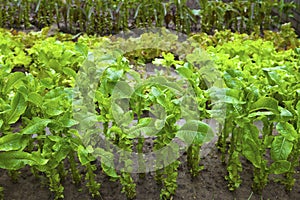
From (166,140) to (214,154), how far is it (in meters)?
0.81

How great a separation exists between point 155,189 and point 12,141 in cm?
103

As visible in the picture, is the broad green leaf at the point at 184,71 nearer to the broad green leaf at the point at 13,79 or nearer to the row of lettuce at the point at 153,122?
the row of lettuce at the point at 153,122

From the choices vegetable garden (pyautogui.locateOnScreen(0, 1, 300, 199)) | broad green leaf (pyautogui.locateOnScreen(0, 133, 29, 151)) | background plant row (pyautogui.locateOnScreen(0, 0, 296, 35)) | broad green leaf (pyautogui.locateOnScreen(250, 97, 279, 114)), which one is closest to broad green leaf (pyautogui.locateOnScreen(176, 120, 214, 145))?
vegetable garden (pyautogui.locateOnScreen(0, 1, 300, 199))

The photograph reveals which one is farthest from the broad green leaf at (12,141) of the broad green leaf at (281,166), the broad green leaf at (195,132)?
the broad green leaf at (281,166)

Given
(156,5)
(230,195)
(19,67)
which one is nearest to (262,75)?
(230,195)

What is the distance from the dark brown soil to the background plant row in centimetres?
408

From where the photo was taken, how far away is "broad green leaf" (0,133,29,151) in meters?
2.27

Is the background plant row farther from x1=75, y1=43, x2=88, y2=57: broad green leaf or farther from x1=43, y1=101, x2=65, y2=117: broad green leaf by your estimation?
x1=43, y1=101, x2=65, y2=117: broad green leaf

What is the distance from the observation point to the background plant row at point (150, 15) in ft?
21.9

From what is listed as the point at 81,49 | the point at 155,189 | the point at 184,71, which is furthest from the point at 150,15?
the point at 155,189

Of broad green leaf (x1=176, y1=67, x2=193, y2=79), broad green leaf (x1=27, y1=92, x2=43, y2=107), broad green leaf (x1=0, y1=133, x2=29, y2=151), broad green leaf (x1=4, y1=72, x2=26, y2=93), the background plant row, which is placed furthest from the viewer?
the background plant row

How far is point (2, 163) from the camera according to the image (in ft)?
7.55

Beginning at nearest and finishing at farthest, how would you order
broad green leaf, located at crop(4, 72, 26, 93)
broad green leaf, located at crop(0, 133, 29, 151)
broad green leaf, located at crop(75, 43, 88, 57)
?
broad green leaf, located at crop(0, 133, 29, 151), broad green leaf, located at crop(4, 72, 26, 93), broad green leaf, located at crop(75, 43, 88, 57)

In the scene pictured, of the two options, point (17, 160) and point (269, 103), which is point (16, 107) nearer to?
point (17, 160)
